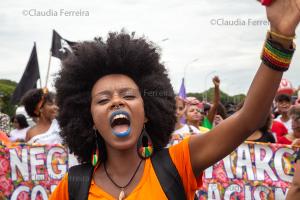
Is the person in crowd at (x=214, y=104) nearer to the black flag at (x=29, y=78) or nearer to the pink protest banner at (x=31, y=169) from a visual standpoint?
the pink protest banner at (x=31, y=169)

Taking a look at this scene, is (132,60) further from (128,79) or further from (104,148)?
(104,148)

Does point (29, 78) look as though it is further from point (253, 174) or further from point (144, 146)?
point (144, 146)

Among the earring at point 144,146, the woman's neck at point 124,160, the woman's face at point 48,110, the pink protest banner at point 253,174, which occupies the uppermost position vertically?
the woman's face at point 48,110

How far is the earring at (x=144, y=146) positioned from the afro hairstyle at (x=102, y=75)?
0.25 ft

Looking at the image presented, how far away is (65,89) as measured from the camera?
2814 millimetres

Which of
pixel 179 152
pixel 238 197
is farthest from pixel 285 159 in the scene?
pixel 179 152

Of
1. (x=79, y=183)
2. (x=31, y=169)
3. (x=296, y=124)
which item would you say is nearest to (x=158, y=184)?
(x=79, y=183)

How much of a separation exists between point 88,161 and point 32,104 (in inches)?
130

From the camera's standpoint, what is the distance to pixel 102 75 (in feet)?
8.80

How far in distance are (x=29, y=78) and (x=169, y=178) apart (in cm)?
768

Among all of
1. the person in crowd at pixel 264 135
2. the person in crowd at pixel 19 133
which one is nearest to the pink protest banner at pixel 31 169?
the person in crowd at pixel 19 133

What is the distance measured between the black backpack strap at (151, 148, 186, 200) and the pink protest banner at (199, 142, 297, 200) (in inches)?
114

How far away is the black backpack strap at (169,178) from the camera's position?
7.47 feet

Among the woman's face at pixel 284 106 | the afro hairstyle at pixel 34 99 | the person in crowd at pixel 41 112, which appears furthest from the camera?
the woman's face at pixel 284 106
